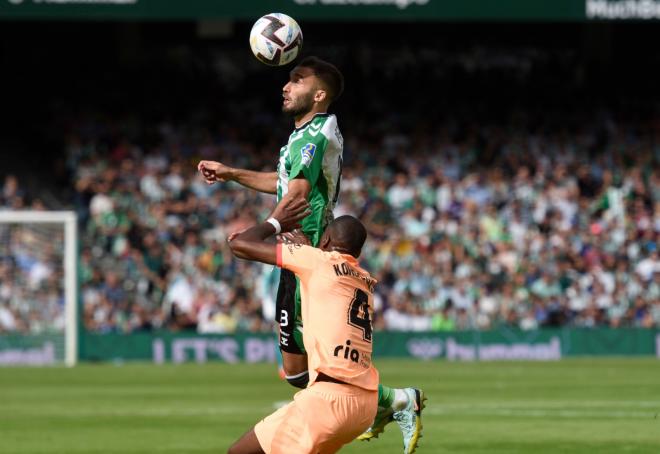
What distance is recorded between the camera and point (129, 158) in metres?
28.6

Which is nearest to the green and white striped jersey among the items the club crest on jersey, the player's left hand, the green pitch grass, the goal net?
the club crest on jersey

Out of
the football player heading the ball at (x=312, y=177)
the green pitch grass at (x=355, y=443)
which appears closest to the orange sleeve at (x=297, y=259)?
the football player heading the ball at (x=312, y=177)

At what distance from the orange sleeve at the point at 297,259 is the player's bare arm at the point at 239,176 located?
191cm

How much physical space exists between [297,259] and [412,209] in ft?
67.5

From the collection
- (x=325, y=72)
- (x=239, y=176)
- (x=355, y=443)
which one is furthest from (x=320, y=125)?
(x=355, y=443)

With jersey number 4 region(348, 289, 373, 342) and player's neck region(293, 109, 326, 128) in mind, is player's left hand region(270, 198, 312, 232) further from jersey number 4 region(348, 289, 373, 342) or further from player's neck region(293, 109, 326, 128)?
player's neck region(293, 109, 326, 128)

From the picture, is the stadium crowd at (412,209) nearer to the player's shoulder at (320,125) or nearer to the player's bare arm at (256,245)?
the player's shoulder at (320,125)

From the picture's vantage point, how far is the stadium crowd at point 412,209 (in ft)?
A: 83.7

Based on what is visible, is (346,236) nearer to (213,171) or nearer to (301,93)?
(301,93)

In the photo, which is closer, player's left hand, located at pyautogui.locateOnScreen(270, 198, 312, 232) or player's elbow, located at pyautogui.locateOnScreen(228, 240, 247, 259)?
player's elbow, located at pyautogui.locateOnScreen(228, 240, 247, 259)

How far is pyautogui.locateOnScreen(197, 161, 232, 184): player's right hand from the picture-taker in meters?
8.73

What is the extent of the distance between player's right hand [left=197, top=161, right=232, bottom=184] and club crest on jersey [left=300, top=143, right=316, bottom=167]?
0.70 m

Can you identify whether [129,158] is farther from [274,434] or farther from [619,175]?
[274,434]

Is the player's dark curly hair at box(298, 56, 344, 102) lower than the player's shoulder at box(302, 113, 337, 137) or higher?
higher
